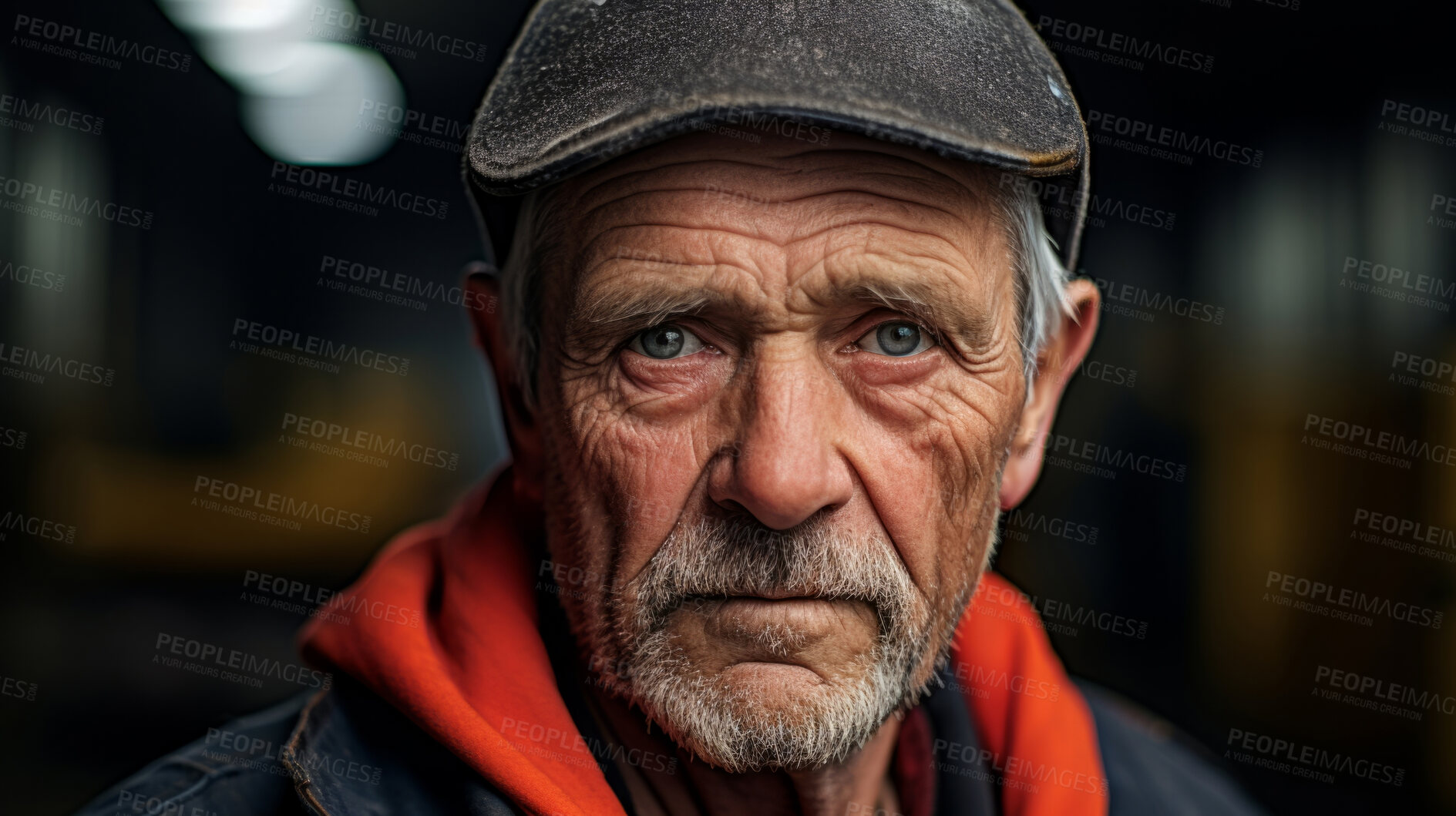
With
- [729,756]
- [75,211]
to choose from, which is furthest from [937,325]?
[75,211]

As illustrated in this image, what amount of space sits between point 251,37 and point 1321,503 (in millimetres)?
6790

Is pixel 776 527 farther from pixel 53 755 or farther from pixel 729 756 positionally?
pixel 53 755

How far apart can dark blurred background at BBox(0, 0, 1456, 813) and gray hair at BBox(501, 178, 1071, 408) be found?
365cm
